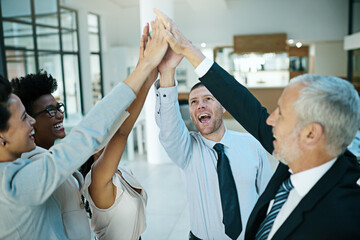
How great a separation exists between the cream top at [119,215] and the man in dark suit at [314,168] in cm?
41

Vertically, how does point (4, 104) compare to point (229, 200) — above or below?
above

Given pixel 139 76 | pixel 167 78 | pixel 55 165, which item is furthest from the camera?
pixel 167 78

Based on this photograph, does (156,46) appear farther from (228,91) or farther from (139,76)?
(228,91)

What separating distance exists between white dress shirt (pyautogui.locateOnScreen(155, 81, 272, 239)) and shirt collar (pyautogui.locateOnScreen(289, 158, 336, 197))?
0.65m

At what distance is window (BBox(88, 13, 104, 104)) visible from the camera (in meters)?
10.2

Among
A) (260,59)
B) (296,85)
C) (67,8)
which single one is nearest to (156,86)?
(296,85)

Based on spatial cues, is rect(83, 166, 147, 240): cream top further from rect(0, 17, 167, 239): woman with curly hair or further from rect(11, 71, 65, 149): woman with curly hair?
rect(11, 71, 65, 149): woman with curly hair

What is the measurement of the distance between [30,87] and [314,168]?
1196 mm

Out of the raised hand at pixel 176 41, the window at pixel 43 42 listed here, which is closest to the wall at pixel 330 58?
the window at pixel 43 42

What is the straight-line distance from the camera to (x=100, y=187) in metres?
1.10

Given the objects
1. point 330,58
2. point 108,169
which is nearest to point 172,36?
point 108,169

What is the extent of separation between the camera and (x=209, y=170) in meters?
1.66

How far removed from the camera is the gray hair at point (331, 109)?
0.90 m

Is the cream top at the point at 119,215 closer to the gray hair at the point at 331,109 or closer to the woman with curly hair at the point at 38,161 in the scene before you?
the woman with curly hair at the point at 38,161
